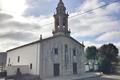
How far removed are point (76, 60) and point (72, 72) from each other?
2.40 m

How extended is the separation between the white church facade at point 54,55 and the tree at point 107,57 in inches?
256

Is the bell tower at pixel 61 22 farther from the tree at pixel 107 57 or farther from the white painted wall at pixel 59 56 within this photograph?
the tree at pixel 107 57

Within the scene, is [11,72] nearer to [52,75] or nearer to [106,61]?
[52,75]

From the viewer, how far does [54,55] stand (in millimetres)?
25531

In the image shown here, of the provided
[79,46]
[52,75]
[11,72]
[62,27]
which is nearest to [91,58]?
[79,46]

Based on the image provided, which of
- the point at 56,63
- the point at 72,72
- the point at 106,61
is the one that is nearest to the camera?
the point at 56,63

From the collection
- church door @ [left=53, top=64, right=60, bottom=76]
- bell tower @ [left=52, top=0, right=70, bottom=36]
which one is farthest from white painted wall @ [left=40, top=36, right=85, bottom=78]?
bell tower @ [left=52, top=0, right=70, bottom=36]

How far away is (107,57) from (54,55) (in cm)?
1520

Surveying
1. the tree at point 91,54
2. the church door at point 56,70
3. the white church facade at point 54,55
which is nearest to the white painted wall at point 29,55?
the white church facade at point 54,55

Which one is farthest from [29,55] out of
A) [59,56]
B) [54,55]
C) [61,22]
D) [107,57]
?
[107,57]

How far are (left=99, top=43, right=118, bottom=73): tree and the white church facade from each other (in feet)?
21.3

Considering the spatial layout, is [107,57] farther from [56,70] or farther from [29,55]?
[29,55]

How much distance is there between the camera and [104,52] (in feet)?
121

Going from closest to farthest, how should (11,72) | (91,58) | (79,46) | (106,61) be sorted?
A: (11,72) < (79,46) < (106,61) < (91,58)
